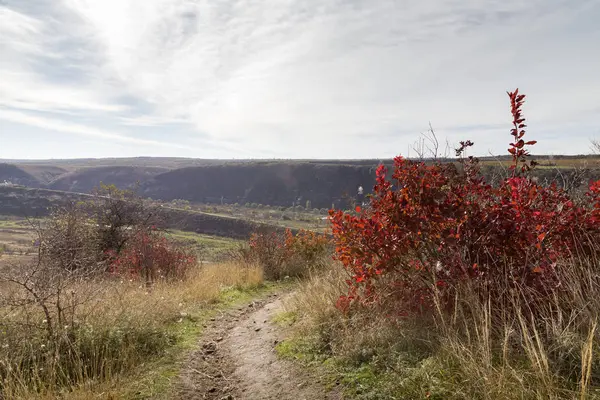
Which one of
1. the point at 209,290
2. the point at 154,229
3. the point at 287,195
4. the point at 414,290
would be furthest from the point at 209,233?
the point at 414,290

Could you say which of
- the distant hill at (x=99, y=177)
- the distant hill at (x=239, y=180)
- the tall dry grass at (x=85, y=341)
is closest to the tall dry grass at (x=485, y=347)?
the tall dry grass at (x=85, y=341)

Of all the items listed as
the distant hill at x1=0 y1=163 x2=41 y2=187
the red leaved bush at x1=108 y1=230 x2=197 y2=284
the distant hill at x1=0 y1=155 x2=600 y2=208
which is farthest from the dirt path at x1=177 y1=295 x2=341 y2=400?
the distant hill at x1=0 y1=163 x2=41 y2=187

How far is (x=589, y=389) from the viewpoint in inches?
108

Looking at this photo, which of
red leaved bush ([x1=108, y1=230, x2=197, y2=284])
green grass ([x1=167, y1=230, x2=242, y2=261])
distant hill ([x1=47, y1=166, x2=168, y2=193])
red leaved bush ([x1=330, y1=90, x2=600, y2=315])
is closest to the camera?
red leaved bush ([x1=330, y1=90, x2=600, y2=315])

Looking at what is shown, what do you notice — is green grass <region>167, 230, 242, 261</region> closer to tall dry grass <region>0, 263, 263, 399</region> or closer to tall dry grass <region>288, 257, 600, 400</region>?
tall dry grass <region>0, 263, 263, 399</region>

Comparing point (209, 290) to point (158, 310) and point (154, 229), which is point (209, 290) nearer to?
point (158, 310)

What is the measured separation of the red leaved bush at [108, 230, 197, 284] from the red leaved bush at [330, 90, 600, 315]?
21.2 feet

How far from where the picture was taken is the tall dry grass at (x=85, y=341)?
4020 millimetres

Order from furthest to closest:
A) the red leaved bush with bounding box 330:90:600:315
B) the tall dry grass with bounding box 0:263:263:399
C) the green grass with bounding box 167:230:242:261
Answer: the green grass with bounding box 167:230:242:261 → the tall dry grass with bounding box 0:263:263:399 → the red leaved bush with bounding box 330:90:600:315

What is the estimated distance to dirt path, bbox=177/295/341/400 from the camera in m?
4.11

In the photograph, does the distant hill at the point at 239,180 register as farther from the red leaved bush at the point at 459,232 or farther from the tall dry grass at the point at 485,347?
the tall dry grass at the point at 485,347

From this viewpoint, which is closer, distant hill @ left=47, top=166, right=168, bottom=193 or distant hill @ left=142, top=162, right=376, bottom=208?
distant hill @ left=142, top=162, right=376, bottom=208

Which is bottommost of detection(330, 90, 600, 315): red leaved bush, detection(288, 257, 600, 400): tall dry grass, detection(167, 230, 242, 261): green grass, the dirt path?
detection(167, 230, 242, 261): green grass

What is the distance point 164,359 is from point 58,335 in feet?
4.10
